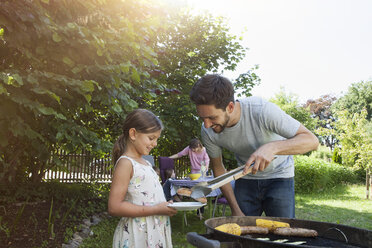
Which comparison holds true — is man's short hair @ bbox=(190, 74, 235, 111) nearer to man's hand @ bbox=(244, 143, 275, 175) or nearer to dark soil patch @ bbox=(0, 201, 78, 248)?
man's hand @ bbox=(244, 143, 275, 175)

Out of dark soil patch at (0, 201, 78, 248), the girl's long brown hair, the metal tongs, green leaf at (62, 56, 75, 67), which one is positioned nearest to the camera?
the metal tongs

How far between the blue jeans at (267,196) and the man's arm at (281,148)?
51cm

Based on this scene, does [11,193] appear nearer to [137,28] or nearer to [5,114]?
[5,114]

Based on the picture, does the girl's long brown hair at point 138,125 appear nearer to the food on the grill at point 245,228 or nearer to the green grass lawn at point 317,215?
the food on the grill at point 245,228

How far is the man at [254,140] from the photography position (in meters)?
1.86

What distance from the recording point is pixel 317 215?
812 cm

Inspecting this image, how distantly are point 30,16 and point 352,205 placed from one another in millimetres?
10162

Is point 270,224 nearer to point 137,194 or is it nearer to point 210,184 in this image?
point 210,184

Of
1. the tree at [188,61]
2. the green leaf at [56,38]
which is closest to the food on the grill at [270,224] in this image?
the green leaf at [56,38]

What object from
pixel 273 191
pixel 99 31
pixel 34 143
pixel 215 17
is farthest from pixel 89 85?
pixel 215 17

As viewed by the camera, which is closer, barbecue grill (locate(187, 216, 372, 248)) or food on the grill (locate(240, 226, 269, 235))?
barbecue grill (locate(187, 216, 372, 248))

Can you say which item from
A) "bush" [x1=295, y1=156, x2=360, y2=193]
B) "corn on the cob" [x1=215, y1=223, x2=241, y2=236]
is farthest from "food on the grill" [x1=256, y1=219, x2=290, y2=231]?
"bush" [x1=295, y1=156, x2=360, y2=193]

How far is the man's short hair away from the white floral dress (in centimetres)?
60

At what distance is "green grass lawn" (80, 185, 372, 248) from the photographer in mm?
4891
